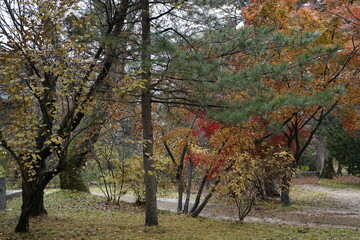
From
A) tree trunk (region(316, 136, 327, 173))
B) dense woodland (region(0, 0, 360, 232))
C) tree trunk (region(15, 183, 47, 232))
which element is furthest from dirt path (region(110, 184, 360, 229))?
tree trunk (region(316, 136, 327, 173))

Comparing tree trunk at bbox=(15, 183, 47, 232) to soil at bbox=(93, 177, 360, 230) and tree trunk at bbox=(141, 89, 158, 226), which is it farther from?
soil at bbox=(93, 177, 360, 230)

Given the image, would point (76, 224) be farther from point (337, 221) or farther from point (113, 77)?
point (337, 221)

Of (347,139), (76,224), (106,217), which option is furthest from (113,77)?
(347,139)

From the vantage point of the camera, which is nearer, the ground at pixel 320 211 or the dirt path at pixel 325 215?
the dirt path at pixel 325 215

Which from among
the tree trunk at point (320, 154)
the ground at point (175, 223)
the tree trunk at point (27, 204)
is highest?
the tree trunk at point (320, 154)

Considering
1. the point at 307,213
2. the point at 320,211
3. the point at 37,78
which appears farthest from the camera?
the point at 320,211

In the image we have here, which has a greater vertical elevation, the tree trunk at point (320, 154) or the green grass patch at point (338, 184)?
the tree trunk at point (320, 154)

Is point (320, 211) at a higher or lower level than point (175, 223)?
lower

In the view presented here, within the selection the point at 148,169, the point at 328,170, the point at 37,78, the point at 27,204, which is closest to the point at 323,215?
the point at 148,169

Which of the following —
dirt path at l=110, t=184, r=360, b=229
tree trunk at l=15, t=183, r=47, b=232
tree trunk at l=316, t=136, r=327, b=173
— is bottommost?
dirt path at l=110, t=184, r=360, b=229

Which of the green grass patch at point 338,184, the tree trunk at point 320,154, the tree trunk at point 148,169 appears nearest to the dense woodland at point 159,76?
the tree trunk at point 148,169

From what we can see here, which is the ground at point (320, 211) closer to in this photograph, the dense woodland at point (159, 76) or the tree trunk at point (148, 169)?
the dense woodland at point (159, 76)

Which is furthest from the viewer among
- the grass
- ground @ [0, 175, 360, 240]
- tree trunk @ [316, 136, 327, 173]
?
tree trunk @ [316, 136, 327, 173]

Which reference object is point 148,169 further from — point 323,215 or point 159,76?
point 323,215
